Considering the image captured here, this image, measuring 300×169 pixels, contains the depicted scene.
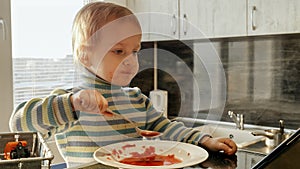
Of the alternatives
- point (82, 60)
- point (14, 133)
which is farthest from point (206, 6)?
point (14, 133)

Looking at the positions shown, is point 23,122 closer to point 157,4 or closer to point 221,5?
point 221,5

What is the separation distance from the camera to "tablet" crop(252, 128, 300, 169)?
0.47 meters

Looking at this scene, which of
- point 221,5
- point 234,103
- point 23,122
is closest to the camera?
point 23,122

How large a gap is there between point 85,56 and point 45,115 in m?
0.21

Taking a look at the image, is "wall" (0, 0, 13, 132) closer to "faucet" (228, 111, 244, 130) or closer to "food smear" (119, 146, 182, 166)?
"faucet" (228, 111, 244, 130)

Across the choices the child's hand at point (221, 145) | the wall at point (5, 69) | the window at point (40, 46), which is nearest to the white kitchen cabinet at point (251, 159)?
the child's hand at point (221, 145)

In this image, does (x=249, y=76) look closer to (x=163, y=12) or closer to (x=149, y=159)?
(x=163, y=12)

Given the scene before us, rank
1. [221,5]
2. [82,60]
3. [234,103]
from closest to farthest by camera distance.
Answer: [82,60], [221,5], [234,103]

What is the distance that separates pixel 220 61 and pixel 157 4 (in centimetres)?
50

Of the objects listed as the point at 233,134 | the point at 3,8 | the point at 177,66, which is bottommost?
the point at 233,134

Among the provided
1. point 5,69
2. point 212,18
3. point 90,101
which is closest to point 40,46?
point 5,69

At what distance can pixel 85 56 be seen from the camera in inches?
36.5

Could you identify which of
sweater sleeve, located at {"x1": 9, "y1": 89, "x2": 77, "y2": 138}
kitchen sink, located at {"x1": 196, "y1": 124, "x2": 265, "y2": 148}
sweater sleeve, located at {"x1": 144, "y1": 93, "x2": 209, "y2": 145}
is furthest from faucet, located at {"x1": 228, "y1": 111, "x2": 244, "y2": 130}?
sweater sleeve, located at {"x1": 9, "y1": 89, "x2": 77, "y2": 138}

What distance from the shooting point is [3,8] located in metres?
1.93
